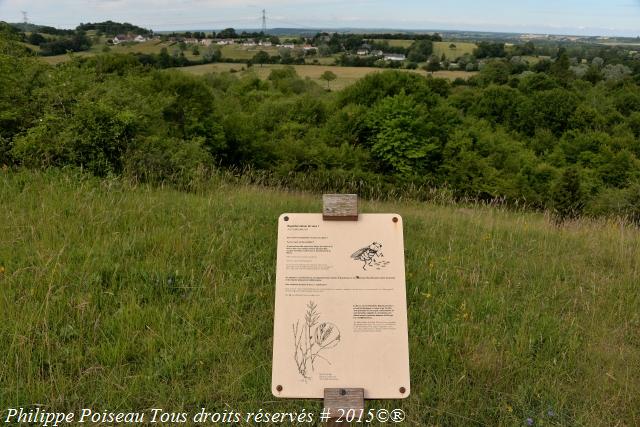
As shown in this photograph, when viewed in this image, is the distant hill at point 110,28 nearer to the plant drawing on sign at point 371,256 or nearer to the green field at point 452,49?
the plant drawing on sign at point 371,256

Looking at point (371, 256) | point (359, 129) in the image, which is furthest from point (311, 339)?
point (359, 129)

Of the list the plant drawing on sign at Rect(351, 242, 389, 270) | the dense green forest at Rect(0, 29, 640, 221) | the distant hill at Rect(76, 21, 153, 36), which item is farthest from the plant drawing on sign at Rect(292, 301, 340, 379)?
the distant hill at Rect(76, 21, 153, 36)

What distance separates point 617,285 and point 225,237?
12.6 feet

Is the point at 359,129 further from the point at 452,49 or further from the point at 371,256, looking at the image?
the point at 452,49

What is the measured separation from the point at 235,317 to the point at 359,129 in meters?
35.5

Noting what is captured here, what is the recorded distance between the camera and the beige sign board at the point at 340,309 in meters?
2.46

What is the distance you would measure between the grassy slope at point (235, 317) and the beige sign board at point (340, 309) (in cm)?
60

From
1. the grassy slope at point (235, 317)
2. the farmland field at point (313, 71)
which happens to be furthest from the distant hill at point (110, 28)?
the grassy slope at point (235, 317)

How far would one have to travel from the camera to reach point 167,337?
336cm

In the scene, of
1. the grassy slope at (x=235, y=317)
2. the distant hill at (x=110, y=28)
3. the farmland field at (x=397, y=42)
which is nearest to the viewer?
the grassy slope at (x=235, y=317)

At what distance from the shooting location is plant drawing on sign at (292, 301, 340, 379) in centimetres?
246

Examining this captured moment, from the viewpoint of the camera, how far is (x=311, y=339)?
2486 mm

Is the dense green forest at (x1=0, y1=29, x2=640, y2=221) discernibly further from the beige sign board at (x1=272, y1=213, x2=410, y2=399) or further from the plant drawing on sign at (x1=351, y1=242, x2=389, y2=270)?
the plant drawing on sign at (x1=351, y1=242, x2=389, y2=270)

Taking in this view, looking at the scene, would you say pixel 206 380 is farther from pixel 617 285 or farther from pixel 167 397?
pixel 617 285
